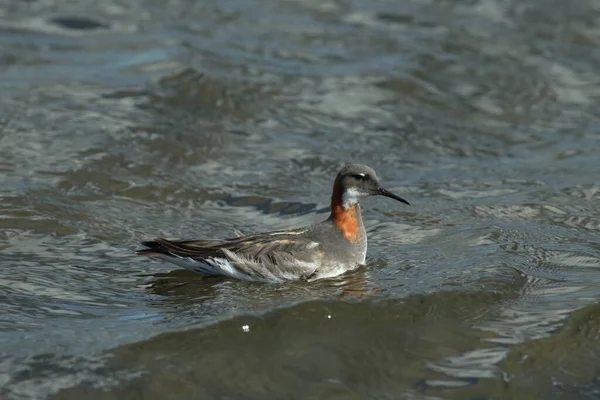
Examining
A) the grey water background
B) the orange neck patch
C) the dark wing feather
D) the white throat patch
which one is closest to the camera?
the grey water background

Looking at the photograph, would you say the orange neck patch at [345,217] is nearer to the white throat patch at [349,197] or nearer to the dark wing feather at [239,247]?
the white throat patch at [349,197]

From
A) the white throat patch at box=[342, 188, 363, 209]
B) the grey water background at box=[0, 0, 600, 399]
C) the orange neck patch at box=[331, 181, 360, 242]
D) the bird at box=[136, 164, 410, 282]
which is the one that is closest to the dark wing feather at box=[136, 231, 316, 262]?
the bird at box=[136, 164, 410, 282]

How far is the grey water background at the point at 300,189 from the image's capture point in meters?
8.52

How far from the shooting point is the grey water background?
852 centimetres

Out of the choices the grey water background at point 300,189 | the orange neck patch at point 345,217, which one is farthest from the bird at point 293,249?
the grey water background at point 300,189

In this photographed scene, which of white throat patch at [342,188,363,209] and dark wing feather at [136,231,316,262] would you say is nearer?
dark wing feather at [136,231,316,262]

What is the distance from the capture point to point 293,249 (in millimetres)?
10469

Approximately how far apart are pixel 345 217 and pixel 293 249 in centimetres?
83

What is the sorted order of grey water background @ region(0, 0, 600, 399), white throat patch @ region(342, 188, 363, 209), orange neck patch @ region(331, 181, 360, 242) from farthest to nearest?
white throat patch @ region(342, 188, 363, 209)
orange neck patch @ region(331, 181, 360, 242)
grey water background @ region(0, 0, 600, 399)

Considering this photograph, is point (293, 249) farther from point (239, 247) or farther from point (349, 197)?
point (349, 197)

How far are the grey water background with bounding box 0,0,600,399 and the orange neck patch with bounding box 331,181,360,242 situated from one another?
0.43 m

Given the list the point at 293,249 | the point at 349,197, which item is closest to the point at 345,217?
the point at 349,197

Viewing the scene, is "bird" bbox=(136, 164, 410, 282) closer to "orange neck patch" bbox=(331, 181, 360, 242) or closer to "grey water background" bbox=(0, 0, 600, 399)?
"orange neck patch" bbox=(331, 181, 360, 242)

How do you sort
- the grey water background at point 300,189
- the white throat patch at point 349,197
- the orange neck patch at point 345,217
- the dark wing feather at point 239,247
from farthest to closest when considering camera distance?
1. the white throat patch at point 349,197
2. the orange neck patch at point 345,217
3. the dark wing feather at point 239,247
4. the grey water background at point 300,189
